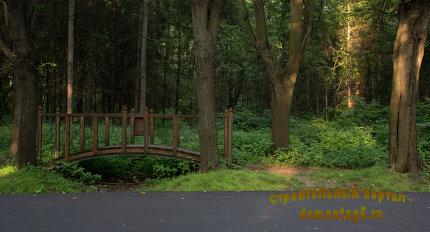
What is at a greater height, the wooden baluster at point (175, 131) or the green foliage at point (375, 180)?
the wooden baluster at point (175, 131)

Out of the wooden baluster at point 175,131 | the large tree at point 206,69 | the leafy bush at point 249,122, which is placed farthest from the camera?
the leafy bush at point 249,122

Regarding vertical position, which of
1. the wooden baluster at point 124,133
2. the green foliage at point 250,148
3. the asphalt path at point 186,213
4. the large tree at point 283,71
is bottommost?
the asphalt path at point 186,213

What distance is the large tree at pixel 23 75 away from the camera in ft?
40.2

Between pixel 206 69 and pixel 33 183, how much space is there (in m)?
5.36

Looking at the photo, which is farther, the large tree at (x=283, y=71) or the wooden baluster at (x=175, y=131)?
the large tree at (x=283, y=71)

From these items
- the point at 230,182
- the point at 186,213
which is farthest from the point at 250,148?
the point at 186,213

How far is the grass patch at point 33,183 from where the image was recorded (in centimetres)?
1054

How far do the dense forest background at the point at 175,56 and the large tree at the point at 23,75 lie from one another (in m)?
11.9

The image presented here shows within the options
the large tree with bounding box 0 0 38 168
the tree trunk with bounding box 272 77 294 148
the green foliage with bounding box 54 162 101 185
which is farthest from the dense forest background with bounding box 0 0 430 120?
the green foliage with bounding box 54 162 101 185

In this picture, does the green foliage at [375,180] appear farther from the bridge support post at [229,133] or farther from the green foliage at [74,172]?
the green foliage at [74,172]

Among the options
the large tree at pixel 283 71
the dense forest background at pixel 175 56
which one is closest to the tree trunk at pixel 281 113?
the large tree at pixel 283 71

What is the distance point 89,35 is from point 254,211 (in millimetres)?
22791

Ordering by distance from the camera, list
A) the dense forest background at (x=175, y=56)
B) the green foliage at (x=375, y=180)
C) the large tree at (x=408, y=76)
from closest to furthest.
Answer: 1. the green foliage at (x=375, y=180)
2. the large tree at (x=408, y=76)
3. the dense forest background at (x=175, y=56)

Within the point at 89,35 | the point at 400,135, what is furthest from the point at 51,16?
the point at 400,135
